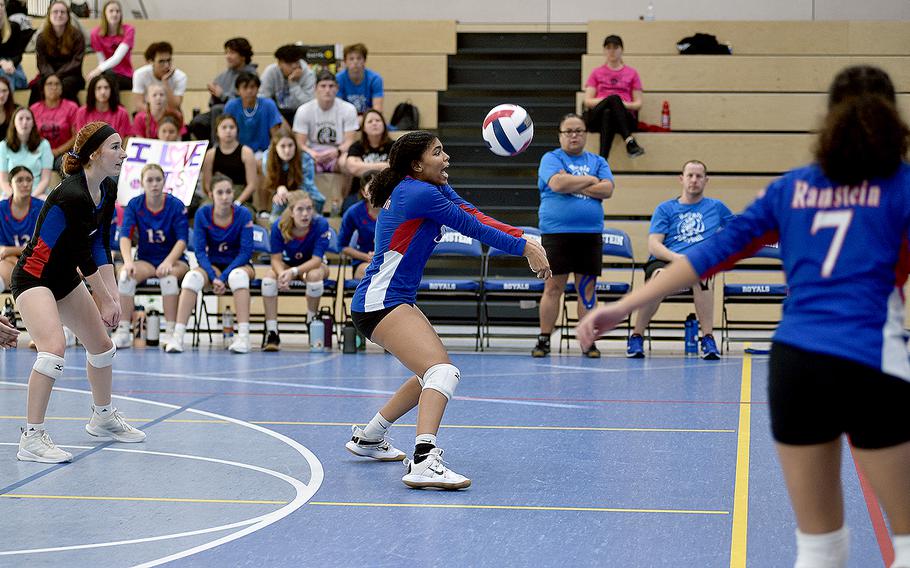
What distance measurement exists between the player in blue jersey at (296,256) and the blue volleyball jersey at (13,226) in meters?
2.29

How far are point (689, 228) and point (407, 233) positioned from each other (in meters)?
5.17

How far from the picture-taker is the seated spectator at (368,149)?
37.4ft

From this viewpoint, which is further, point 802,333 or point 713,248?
point 713,248

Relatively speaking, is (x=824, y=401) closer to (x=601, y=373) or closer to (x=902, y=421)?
(x=902, y=421)

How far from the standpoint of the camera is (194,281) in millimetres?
10055

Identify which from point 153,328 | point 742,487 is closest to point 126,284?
point 153,328

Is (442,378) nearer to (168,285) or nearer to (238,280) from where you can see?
(238,280)

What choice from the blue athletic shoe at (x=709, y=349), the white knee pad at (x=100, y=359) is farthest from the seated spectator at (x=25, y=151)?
the blue athletic shoe at (x=709, y=349)

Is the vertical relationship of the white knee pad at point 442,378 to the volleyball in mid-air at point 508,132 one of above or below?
below

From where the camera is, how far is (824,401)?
2303mm

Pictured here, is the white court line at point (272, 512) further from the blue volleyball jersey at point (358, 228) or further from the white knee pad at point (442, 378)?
the blue volleyball jersey at point (358, 228)

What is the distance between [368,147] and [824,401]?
31.3ft

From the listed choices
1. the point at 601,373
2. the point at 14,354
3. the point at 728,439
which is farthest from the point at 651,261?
the point at 14,354

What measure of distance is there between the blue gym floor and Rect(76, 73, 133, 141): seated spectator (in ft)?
16.4
